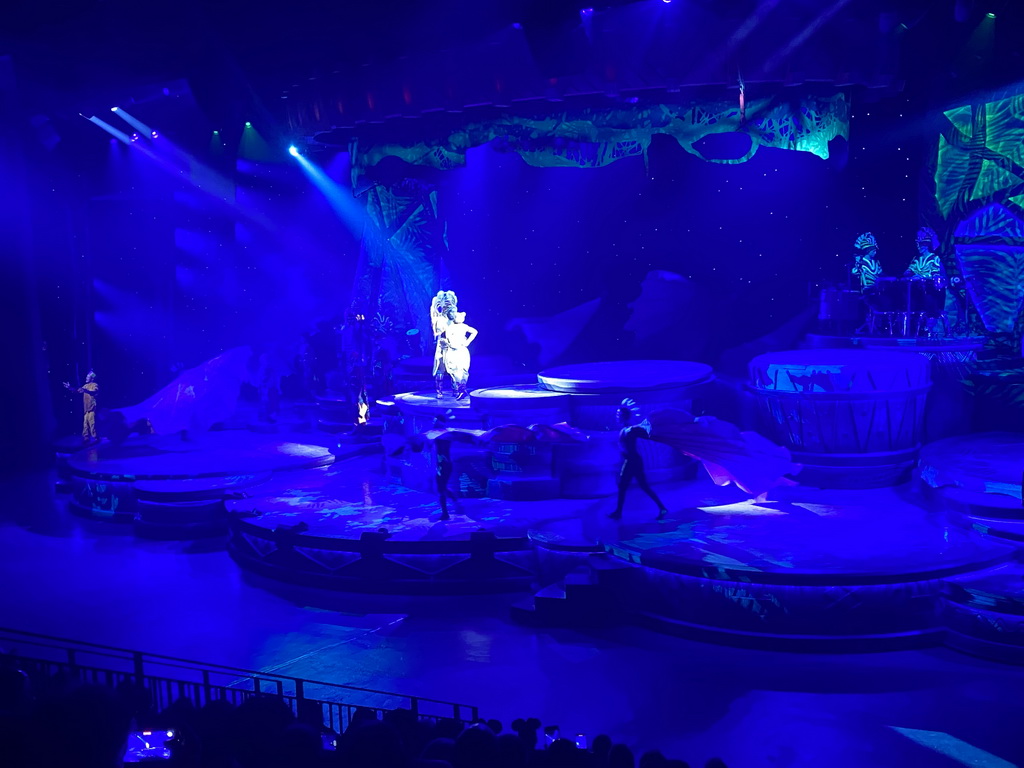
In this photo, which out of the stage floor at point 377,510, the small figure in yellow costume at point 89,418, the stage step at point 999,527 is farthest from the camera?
the small figure in yellow costume at point 89,418

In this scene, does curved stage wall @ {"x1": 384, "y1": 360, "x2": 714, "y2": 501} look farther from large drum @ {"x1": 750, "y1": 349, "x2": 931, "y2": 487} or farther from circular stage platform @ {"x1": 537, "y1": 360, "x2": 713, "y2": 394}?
large drum @ {"x1": 750, "y1": 349, "x2": 931, "y2": 487}

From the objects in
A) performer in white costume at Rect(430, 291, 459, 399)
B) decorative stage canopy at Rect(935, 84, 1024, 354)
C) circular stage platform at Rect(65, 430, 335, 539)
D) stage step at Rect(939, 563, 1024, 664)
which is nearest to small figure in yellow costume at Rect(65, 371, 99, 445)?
circular stage platform at Rect(65, 430, 335, 539)

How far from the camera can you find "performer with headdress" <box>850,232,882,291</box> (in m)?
13.5

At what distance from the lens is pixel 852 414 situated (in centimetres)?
1149

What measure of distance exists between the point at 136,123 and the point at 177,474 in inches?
307

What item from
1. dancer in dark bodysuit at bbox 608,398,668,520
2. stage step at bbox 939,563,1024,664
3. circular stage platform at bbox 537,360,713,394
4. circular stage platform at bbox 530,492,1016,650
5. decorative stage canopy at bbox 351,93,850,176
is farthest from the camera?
decorative stage canopy at bbox 351,93,850,176

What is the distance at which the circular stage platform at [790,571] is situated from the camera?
322 inches

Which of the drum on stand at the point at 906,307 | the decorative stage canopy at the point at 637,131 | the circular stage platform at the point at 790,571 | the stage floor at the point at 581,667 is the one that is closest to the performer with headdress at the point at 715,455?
the circular stage platform at the point at 790,571

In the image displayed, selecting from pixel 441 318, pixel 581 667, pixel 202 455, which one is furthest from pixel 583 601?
pixel 202 455

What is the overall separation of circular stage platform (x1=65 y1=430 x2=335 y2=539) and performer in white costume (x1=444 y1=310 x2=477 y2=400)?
96.3 inches

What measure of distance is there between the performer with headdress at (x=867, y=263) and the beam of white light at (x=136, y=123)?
12.7m

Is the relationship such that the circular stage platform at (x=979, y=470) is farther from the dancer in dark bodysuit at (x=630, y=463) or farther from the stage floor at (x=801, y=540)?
the dancer in dark bodysuit at (x=630, y=463)

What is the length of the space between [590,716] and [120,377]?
14.8 meters

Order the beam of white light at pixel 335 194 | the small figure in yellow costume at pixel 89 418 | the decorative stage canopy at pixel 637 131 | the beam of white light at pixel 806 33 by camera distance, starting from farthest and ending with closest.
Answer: the beam of white light at pixel 335 194, the small figure in yellow costume at pixel 89 418, the decorative stage canopy at pixel 637 131, the beam of white light at pixel 806 33
